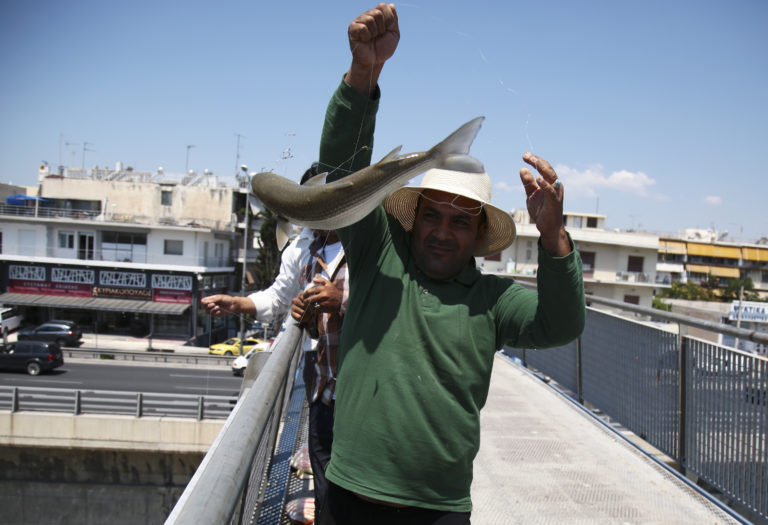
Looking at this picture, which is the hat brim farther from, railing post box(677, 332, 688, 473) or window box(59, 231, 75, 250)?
window box(59, 231, 75, 250)

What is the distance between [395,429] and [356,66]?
1.30 metres

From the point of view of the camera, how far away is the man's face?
1993 mm

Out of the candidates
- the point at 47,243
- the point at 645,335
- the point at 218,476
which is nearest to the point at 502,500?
the point at 645,335

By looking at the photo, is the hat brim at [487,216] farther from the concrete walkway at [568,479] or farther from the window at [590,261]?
the window at [590,261]

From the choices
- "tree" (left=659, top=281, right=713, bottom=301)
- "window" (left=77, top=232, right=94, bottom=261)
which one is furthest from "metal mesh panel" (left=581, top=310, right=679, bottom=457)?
"tree" (left=659, top=281, right=713, bottom=301)

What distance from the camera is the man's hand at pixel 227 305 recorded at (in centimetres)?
345

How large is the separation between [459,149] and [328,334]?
4.75 feet

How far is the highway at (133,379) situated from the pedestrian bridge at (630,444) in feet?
57.9

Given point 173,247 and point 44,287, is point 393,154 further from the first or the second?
point 44,287

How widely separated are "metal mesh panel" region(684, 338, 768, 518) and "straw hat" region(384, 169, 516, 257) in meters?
2.65

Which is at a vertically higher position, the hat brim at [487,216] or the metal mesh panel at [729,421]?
the hat brim at [487,216]

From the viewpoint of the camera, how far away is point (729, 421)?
4.03m

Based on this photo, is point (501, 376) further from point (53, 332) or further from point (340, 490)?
point (53, 332)

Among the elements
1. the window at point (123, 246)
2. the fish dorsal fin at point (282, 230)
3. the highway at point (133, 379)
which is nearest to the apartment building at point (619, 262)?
the highway at point (133, 379)
